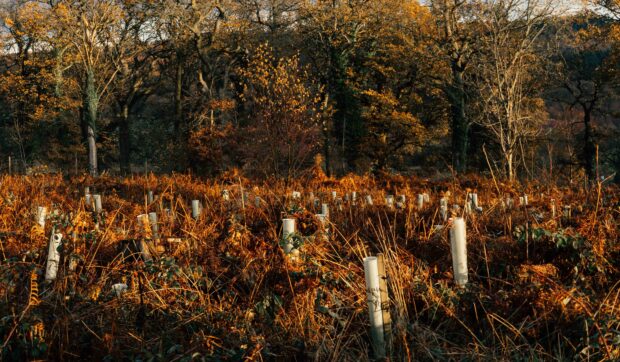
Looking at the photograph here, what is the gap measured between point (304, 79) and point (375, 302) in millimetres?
23989

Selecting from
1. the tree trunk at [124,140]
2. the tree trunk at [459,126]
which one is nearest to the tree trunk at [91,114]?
the tree trunk at [124,140]

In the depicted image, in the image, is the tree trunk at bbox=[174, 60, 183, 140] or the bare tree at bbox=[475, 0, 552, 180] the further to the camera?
the tree trunk at bbox=[174, 60, 183, 140]

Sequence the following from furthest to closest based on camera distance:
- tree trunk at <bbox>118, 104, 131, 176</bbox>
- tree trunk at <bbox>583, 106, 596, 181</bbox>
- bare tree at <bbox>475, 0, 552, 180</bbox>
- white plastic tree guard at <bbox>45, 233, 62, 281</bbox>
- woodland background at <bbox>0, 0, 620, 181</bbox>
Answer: tree trunk at <bbox>118, 104, 131, 176</bbox>, tree trunk at <bbox>583, 106, 596, 181</bbox>, woodland background at <bbox>0, 0, 620, 181</bbox>, bare tree at <bbox>475, 0, 552, 180</bbox>, white plastic tree guard at <bbox>45, 233, 62, 281</bbox>

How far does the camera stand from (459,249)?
161 inches

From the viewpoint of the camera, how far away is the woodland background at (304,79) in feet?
72.7

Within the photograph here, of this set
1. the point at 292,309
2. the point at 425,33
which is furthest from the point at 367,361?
the point at 425,33

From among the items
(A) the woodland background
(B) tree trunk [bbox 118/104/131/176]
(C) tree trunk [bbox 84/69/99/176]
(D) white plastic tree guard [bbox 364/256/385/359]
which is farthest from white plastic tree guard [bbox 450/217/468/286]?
(B) tree trunk [bbox 118/104/131/176]

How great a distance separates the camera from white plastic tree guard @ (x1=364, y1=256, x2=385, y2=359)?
3152 millimetres

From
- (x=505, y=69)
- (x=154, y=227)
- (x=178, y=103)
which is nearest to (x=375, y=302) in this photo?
(x=154, y=227)

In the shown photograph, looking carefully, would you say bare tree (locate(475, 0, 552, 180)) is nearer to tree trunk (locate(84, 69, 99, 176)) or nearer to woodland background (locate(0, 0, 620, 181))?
woodland background (locate(0, 0, 620, 181))

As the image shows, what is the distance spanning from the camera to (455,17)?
23641mm

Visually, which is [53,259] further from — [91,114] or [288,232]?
[91,114]

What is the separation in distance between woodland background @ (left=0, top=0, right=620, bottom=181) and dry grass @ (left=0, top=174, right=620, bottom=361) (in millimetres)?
13871

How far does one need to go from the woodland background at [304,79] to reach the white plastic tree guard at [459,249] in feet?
48.6
